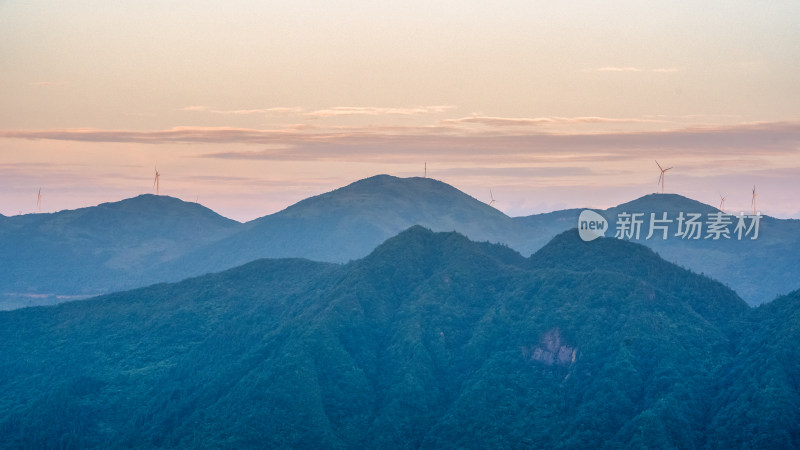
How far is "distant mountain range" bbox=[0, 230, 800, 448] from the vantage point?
120 meters

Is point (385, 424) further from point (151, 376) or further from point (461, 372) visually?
point (151, 376)

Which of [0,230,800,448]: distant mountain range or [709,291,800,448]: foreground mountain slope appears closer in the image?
[709,291,800,448]: foreground mountain slope

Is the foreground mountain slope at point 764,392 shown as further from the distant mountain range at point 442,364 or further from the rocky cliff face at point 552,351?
the rocky cliff face at point 552,351

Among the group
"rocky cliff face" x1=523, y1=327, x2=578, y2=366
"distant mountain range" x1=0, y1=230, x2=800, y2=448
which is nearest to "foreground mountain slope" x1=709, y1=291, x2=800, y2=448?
"distant mountain range" x1=0, y1=230, x2=800, y2=448

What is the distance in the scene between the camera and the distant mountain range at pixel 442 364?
11956 centimetres

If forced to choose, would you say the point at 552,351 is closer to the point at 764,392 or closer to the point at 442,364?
the point at 442,364

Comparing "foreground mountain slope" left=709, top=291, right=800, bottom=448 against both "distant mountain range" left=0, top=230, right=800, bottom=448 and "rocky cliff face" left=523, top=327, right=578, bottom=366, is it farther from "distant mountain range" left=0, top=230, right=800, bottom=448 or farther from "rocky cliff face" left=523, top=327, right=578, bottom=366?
"rocky cliff face" left=523, top=327, right=578, bottom=366

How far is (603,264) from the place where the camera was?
6137 inches

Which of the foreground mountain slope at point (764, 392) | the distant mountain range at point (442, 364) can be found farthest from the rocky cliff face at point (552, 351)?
the foreground mountain slope at point (764, 392)

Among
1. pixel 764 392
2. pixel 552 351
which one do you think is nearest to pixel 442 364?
pixel 552 351

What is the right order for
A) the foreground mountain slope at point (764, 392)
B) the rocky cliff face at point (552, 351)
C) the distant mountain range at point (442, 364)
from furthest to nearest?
the rocky cliff face at point (552, 351) → the distant mountain range at point (442, 364) → the foreground mountain slope at point (764, 392)

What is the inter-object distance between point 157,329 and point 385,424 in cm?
6447

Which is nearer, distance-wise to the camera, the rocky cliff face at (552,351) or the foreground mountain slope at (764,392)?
the foreground mountain slope at (764,392)

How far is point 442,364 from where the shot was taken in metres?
141
